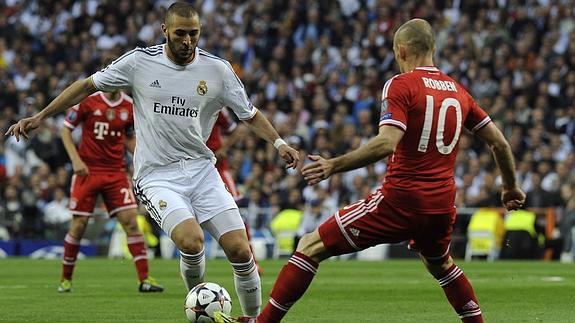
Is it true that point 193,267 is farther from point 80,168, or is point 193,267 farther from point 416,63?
point 80,168

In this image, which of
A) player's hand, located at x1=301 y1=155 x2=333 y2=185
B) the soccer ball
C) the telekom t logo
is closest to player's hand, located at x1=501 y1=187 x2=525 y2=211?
player's hand, located at x1=301 y1=155 x2=333 y2=185

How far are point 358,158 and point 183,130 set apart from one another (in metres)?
2.33

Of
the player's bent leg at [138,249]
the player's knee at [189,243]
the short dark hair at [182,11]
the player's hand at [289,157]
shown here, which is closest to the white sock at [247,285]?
the player's knee at [189,243]

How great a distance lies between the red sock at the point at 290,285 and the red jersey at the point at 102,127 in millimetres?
6267

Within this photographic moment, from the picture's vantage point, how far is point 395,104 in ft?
27.0

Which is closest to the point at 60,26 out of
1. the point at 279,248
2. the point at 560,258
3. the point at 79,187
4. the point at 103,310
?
the point at 279,248

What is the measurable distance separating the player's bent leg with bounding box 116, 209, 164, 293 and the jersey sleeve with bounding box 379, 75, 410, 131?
6.50 metres

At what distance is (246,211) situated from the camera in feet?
87.8

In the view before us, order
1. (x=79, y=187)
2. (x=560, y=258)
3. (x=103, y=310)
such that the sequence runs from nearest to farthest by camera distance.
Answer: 1. (x=103, y=310)
2. (x=79, y=187)
3. (x=560, y=258)

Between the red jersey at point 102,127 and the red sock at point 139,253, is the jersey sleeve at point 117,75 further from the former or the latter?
the red sock at point 139,253

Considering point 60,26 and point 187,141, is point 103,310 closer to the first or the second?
point 187,141

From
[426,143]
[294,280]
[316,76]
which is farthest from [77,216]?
[316,76]

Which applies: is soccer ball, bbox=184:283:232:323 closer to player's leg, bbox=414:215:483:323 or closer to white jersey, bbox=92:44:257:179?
white jersey, bbox=92:44:257:179

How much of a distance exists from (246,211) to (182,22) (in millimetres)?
17334
